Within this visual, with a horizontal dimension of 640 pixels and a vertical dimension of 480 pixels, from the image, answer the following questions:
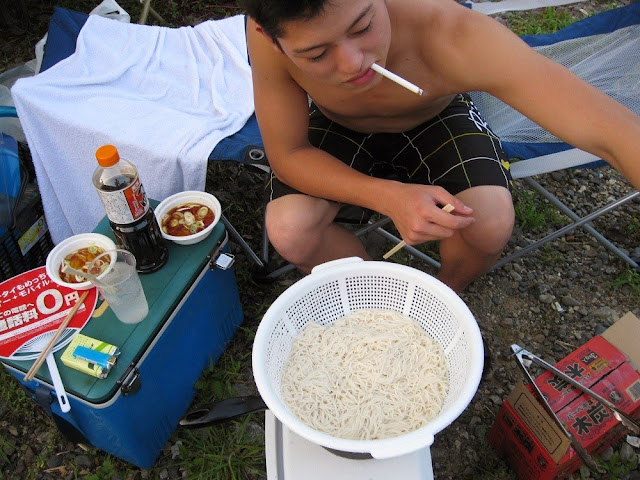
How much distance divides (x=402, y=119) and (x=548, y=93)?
1.90 feet

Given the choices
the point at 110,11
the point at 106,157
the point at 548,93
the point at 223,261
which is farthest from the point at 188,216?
the point at 110,11

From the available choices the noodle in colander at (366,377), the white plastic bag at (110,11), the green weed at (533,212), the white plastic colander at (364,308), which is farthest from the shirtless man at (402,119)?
the white plastic bag at (110,11)

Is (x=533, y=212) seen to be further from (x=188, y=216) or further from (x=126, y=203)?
(x=126, y=203)

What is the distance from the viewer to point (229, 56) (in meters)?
2.68

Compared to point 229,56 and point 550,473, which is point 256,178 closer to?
point 229,56

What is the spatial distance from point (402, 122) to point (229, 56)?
116 cm

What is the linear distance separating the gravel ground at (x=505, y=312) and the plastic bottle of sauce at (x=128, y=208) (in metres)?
0.67

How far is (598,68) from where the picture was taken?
2430 millimetres

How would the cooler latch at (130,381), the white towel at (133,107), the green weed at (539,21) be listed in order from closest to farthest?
the cooler latch at (130,381), the white towel at (133,107), the green weed at (539,21)

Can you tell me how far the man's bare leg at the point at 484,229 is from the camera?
1.73 metres

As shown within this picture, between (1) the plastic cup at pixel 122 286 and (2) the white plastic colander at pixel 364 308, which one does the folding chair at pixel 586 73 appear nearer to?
(2) the white plastic colander at pixel 364 308

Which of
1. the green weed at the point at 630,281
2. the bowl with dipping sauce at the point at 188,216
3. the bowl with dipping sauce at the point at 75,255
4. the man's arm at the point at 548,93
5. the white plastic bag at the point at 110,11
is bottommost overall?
the green weed at the point at 630,281

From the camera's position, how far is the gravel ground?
1.89 metres

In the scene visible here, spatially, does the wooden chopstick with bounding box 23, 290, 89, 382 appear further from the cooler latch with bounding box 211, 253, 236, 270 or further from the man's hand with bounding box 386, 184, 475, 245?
the man's hand with bounding box 386, 184, 475, 245
